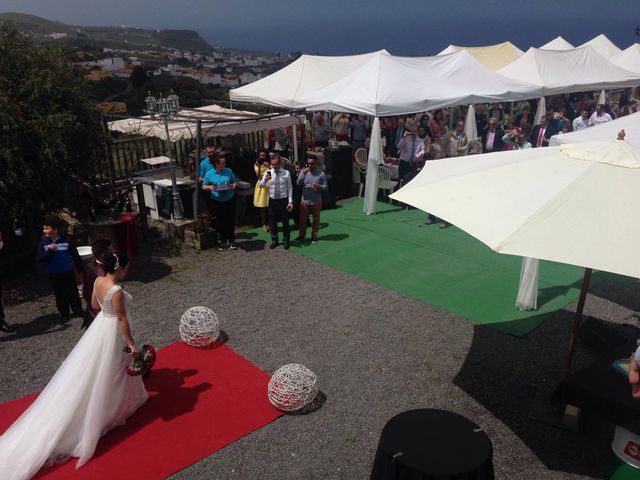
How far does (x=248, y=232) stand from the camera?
11.0m

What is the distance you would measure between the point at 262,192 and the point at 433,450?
779cm

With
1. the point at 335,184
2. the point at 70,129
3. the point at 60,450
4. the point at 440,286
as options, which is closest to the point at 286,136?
the point at 335,184

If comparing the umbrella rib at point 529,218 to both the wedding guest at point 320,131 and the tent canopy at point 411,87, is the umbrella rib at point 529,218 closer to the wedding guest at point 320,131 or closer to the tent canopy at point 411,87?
the tent canopy at point 411,87

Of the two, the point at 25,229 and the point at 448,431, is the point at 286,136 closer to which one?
the point at 25,229

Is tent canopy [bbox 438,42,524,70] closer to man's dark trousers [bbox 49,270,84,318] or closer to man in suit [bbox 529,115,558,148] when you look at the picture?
man in suit [bbox 529,115,558,148]

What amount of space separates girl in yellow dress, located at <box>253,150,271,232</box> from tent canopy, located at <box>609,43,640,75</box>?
2136cm

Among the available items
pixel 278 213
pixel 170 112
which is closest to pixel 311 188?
pixel 278 213

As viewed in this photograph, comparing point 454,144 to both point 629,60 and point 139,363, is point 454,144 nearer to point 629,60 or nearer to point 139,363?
point 139,363

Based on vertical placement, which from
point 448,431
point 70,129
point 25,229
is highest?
point 70,129

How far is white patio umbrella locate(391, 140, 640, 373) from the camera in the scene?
3.61 meters

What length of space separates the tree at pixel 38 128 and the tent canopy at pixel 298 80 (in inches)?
297

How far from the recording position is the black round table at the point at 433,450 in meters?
3.11

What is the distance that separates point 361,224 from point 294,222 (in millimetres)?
1518

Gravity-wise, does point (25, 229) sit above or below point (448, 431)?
below
